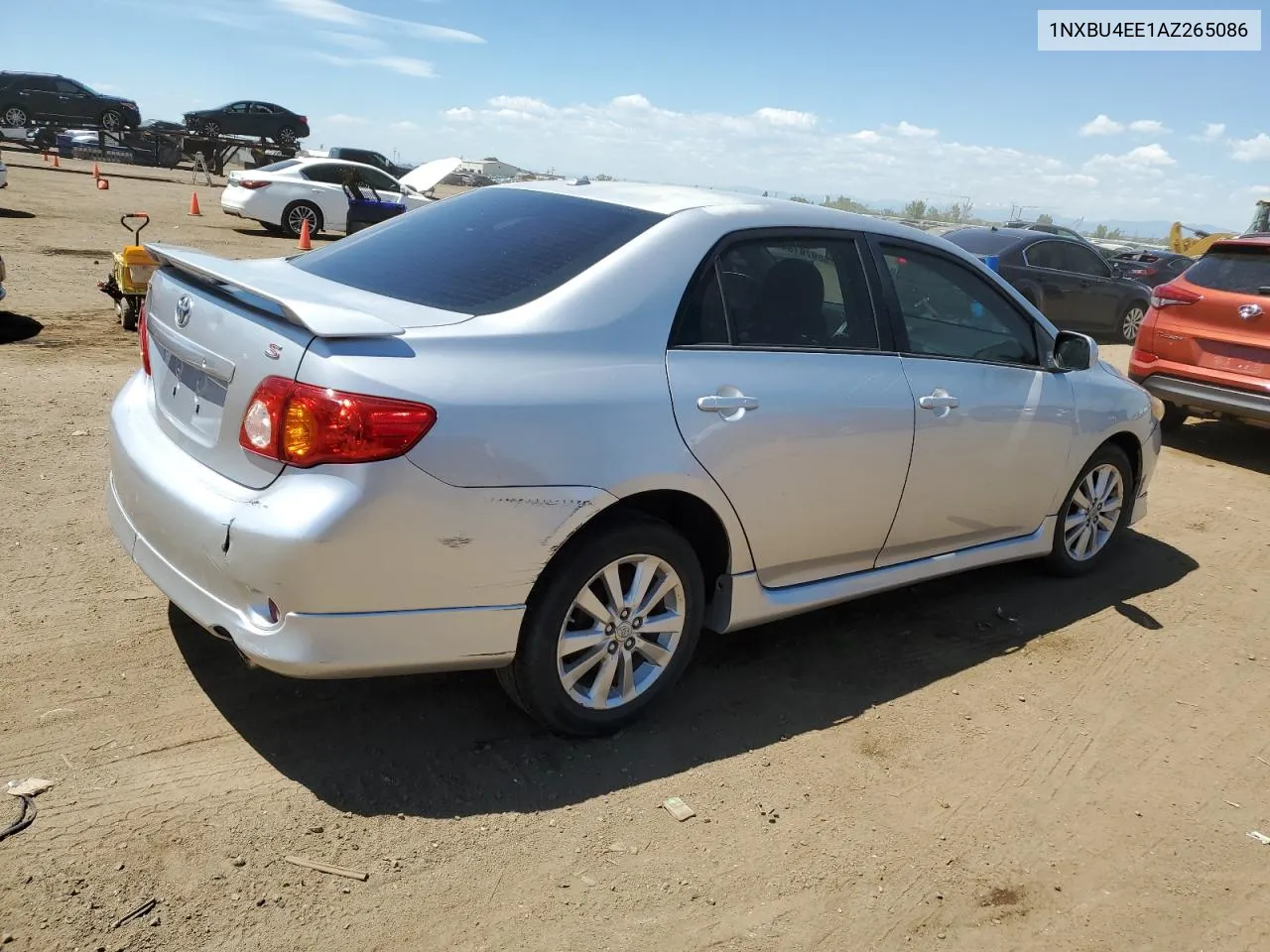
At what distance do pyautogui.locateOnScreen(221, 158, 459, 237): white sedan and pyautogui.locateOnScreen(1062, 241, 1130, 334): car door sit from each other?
11.3 meters

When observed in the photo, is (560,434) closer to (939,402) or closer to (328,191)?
(939,402)

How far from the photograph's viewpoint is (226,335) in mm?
3047

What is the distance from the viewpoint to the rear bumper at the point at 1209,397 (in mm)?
7898

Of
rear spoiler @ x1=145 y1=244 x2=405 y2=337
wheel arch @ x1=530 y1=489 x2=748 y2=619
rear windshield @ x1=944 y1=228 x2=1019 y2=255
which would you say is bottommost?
wheel arch @ x1=530 y1=489 x2=748 y2=619

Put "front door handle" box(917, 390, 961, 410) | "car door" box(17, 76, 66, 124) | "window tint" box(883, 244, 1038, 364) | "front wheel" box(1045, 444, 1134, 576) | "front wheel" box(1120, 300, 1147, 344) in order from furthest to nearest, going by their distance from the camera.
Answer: "car door" box(17, 76, 66, 124), "front wheel" box(1120, 300, 1147, 344), "front wheel" box(1045, 444, 1134, 576), "window tint" box(883, 244, 1038, 364), "front door handle" box(917, 390, 961, 410)

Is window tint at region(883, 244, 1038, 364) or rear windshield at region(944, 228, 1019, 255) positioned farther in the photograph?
rear windshield at region(944, 228, 1019, 255)

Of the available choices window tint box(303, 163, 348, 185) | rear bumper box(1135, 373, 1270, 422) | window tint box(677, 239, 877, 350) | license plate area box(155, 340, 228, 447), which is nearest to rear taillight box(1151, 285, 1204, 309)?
rear bumper box(1135, 373, 1270, 422)

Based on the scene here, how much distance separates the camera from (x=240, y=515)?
2.86 meters

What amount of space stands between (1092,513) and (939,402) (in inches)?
68.4

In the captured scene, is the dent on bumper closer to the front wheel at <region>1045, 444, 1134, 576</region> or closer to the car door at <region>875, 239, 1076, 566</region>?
the car door at <region>875, 239, 1076, 566</region>

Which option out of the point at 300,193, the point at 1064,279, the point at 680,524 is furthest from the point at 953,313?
the point at 300,193

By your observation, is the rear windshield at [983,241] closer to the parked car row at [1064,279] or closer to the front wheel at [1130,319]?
the parked car row at [1064,279]

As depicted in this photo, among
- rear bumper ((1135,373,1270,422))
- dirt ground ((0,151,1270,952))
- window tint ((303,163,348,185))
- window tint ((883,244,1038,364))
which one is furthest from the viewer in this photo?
window tint ((303,163,348,185))

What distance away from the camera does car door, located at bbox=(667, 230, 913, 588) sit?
11.4ft
